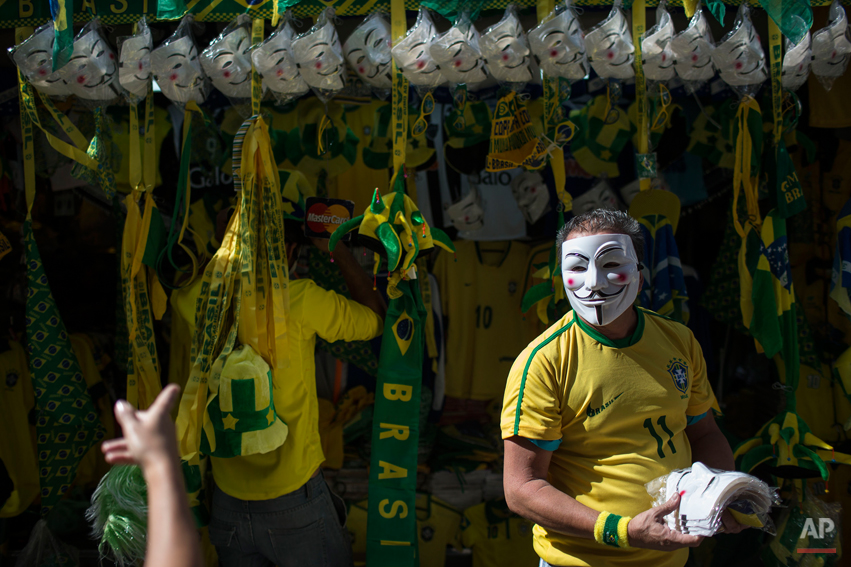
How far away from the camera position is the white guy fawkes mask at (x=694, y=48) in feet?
6.49

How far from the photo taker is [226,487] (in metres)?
1.99

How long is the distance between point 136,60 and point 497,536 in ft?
7.81

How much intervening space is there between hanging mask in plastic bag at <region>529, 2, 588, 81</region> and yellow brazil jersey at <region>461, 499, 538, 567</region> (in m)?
1.89

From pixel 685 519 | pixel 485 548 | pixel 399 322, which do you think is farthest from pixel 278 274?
pixel 485 548

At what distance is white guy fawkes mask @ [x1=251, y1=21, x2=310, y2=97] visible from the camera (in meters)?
1.96

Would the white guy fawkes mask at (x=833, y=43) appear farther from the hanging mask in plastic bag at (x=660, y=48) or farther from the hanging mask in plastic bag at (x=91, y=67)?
the hanging mask in plastic bag at (x=91, y=67)

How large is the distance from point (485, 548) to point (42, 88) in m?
2.52

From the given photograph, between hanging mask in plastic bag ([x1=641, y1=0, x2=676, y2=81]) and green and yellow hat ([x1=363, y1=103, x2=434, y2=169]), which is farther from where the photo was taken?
green and yellow hat ([x1=363, y1=103, x2=434, y2=169])

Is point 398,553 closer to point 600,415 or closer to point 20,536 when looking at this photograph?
point 600,415

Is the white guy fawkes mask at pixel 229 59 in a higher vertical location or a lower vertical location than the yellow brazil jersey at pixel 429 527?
higher

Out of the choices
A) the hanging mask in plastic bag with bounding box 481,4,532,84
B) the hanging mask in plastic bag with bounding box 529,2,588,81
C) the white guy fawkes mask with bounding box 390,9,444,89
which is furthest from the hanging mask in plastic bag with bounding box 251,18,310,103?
the hanging mask in plastic bag with bounding box 529,2,588,81

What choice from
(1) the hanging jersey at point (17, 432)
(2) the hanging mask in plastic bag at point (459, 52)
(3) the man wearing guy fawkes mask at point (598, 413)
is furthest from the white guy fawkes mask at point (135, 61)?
(3) the man wearing guy fawkes mask at point (598, 413)

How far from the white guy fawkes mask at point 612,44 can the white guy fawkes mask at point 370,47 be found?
672 millimetres

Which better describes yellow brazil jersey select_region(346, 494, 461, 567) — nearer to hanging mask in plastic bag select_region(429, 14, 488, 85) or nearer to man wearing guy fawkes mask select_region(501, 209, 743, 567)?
man wearing guy fawkes mask select_region(501, 209, 743, 567)
